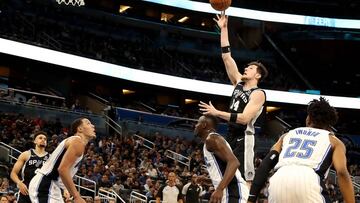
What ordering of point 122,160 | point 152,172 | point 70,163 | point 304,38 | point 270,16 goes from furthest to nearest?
point 304,38 < point 270,16 < point 122,160 < point 152,172 < point 70,163

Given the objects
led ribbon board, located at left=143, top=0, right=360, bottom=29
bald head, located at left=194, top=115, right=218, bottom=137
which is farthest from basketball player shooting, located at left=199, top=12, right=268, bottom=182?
led ribbon board, located at left=143, top=0, right=360, bottom=29

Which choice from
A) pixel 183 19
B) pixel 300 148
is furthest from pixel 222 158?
pixel 183 19

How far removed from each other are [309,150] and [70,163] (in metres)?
3.27

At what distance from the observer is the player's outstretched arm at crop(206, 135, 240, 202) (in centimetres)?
641

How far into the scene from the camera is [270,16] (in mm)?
41375

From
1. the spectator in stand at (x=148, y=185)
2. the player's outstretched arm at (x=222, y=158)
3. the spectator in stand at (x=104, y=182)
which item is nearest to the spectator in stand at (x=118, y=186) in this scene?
the spectator in stand at (x=104, y=182)

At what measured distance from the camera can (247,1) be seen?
42.9m

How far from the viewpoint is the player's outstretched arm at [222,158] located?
6.41 metres

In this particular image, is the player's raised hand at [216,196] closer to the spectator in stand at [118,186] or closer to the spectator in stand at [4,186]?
the spectator in stand at [4,186]

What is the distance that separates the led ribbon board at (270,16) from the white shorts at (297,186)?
33.9 meters

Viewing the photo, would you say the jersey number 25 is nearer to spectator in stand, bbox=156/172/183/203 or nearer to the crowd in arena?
the crowd in arena

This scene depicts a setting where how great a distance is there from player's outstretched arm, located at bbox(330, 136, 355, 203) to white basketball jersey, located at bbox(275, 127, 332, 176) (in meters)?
0.05

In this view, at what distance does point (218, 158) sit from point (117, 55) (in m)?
29.2

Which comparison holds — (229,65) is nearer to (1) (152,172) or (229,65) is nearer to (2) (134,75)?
(1) (152,172)
